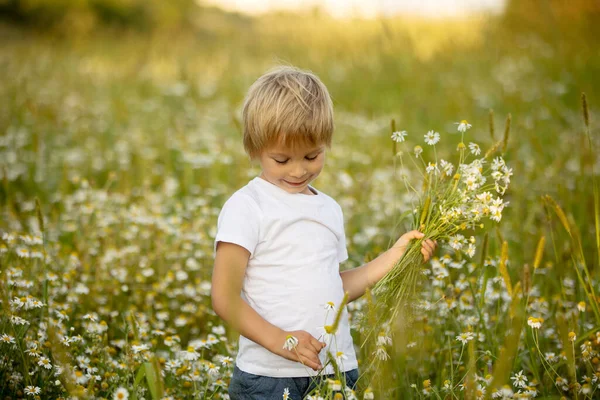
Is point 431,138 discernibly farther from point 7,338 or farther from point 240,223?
point 7,338

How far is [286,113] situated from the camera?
6.27ft

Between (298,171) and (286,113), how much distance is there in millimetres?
188

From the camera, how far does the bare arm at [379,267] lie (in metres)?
1.99

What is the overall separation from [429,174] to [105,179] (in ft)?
11.4

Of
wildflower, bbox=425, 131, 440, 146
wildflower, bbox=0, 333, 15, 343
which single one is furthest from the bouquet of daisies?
wildflower, bbox=0, 333, 15, 343

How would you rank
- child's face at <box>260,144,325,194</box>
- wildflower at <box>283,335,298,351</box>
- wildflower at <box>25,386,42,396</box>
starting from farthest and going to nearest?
child's face at <box>260,144,325,194</box> → wildflower at <box>25,386,42,396</box> → wildflower at <box>283,335,298,351</box>

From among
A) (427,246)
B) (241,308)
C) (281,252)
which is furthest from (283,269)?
(427,246)

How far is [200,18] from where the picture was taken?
17922mm

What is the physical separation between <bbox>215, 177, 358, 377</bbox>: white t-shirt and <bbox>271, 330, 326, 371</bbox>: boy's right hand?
63mm

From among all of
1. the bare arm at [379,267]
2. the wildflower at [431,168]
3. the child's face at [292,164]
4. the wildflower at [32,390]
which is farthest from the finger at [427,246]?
the wildflower at [32,390]

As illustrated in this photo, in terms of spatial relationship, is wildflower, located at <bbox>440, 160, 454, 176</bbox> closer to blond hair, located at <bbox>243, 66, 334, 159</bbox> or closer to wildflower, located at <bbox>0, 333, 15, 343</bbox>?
blond hair, located at <bbox>243, 66, 334, 159</bbox>

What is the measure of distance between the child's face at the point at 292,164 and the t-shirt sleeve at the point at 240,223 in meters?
0.13

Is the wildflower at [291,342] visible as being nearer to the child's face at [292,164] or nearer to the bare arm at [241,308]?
the bare arm at [241,308]

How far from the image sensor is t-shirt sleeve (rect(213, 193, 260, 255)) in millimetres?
1870
